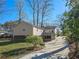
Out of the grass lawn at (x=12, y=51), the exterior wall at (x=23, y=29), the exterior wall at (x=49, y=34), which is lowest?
the grass lawn at (x=12, y=51)

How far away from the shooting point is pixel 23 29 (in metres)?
51.2

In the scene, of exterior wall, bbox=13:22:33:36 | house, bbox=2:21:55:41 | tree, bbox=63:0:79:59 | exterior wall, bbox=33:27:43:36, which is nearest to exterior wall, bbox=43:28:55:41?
house, bbox=2:21:55:41

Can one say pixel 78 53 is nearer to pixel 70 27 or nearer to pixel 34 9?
pixel 70 27

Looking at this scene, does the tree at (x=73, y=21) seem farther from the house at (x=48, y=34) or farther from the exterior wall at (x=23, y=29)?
the house at (x=48, y=34)

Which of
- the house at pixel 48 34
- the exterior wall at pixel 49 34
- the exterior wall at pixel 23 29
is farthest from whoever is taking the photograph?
the house at pixel 48 34

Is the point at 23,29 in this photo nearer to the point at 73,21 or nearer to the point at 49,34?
the point at 49,34

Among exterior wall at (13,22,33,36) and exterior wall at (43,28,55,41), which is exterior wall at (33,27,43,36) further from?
exterior wall at (13,22,33,36)

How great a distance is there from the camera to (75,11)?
12.8 meters

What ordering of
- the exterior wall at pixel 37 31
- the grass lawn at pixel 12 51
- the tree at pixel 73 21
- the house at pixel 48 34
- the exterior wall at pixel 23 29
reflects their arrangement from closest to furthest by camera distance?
the tree at pixel 73 21 < the grass lawn at pixel 12 51 < the exterior wall at pixel 23 29 < the exterior wall at pixel 37 31 < the house at pixel 48 34

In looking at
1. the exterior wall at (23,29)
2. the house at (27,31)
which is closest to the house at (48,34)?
the house at (27,31)

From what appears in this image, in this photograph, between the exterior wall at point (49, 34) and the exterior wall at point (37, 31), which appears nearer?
the exterior wall at point (37, 31)

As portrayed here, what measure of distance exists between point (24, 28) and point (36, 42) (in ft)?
57.5

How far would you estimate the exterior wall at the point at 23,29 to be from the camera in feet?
166

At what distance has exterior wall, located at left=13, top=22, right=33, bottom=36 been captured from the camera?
50.6 meters
